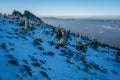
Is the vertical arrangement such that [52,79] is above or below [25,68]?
below

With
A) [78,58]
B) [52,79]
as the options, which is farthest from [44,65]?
[78,58]

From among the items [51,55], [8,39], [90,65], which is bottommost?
[90,65]

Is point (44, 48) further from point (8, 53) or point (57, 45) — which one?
point (8, 53)

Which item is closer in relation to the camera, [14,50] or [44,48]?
[14,50]

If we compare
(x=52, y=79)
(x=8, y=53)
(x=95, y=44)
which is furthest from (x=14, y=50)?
(x=95, y=44)

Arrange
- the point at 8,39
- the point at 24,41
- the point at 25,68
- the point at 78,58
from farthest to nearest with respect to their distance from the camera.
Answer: the point at 78,58 → the point at 24,41 → the point at 8,39 → the point at 25,68

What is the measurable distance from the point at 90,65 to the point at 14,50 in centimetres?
2143

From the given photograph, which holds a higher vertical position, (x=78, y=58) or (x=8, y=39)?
(x=8, y=39)

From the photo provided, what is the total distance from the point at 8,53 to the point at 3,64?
5283 millimetres

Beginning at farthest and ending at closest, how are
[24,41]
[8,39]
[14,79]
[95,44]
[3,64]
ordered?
[95,44], [24,41], [8,39], [3,64], [14,79]

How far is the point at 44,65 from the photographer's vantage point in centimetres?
3944

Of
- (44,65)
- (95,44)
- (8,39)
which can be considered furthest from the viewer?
(95,44)

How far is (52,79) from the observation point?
35.0 m

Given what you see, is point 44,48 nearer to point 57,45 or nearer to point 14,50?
point 57,45
